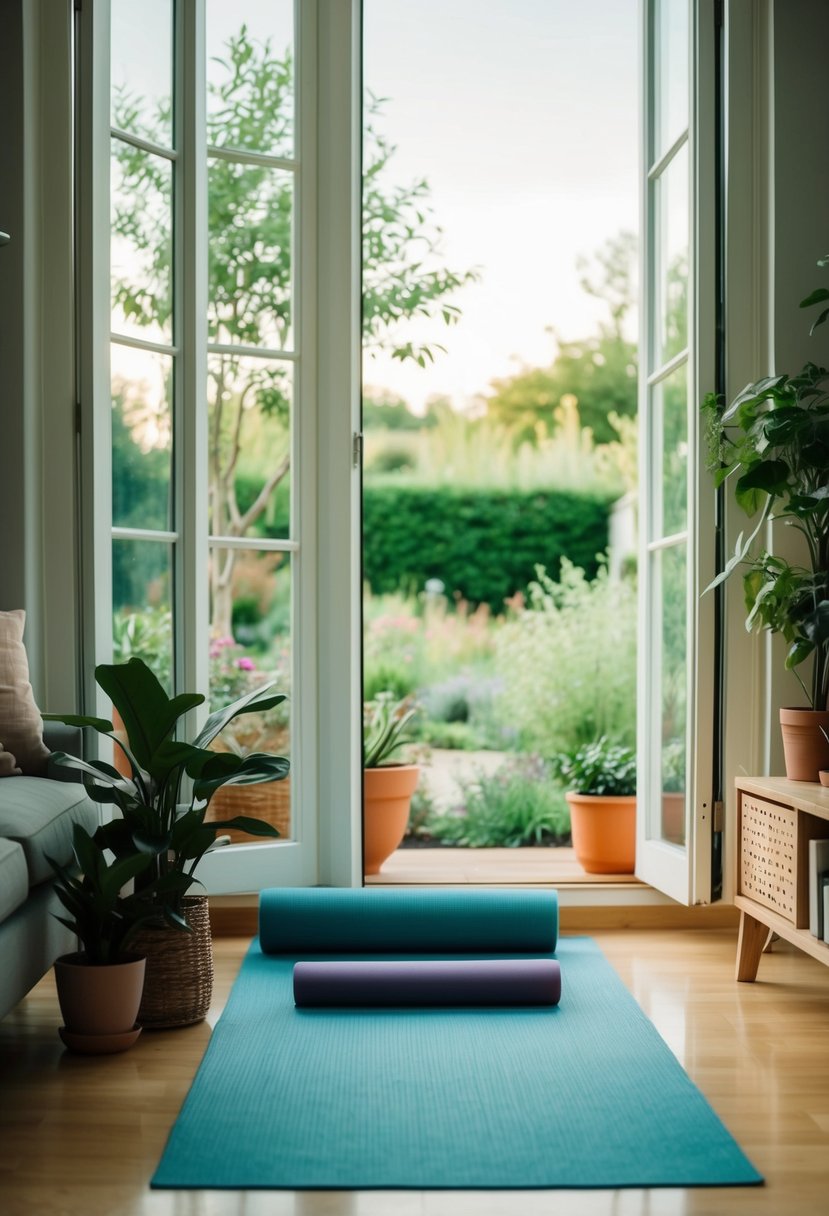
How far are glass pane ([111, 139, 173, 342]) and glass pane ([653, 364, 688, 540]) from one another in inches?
62.3

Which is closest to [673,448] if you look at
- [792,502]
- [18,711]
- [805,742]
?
[792,502]

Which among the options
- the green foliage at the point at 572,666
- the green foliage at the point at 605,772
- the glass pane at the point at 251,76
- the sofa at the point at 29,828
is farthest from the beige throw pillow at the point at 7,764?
the green foliage at the point at 572,666

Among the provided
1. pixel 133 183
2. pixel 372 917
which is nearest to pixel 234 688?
pixel 372 917

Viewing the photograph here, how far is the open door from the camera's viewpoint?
11.4ft

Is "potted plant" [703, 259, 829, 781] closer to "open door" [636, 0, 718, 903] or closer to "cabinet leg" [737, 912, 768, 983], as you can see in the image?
"open door" [636, 0, 718, 903]

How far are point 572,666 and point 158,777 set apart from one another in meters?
3.41

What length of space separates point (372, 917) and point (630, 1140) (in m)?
1.28

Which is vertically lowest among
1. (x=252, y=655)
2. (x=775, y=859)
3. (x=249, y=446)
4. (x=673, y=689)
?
(x=775, y=859)

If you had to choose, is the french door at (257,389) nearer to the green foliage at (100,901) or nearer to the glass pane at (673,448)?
the green foliage at (100,901)

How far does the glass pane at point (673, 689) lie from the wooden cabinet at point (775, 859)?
374mm

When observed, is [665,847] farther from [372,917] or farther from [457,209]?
[457,209]

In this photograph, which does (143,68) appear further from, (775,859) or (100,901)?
(775,859)

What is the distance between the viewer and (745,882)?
3219 millimetres

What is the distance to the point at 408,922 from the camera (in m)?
3.26
